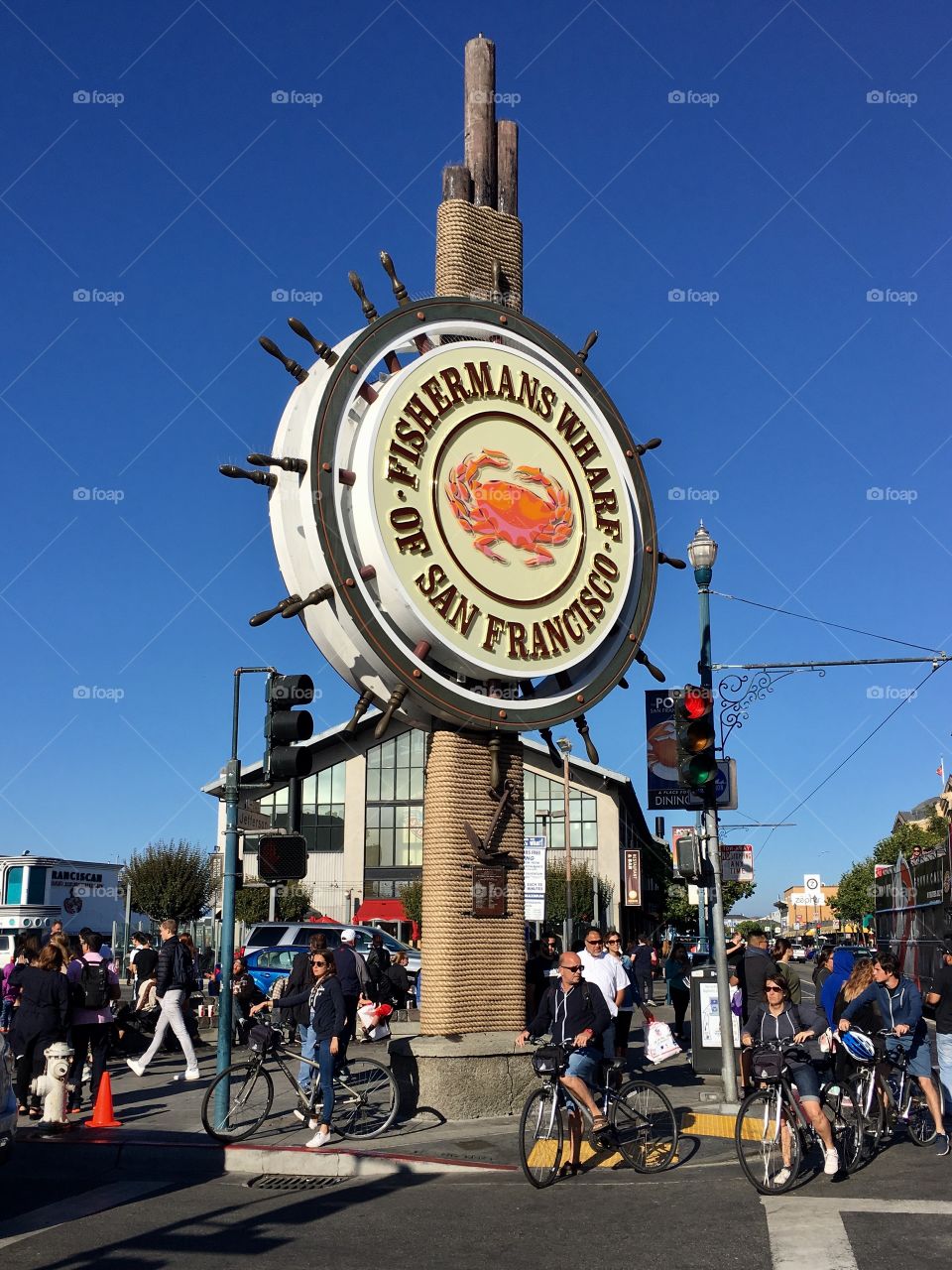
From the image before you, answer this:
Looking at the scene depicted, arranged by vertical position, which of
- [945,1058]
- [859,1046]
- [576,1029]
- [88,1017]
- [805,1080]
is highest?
[576,1029]

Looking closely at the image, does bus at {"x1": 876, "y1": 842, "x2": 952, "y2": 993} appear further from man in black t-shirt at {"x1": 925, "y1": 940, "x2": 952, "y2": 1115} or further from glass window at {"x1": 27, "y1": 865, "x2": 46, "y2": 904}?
glass window at {"x1": 27, "y1": 865, "x2": 46, "y2": 904}

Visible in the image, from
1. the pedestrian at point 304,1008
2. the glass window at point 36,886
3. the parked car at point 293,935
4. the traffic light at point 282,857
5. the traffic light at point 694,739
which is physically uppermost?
the traffic light at point 694,739

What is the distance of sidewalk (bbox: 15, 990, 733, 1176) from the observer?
1002 cm

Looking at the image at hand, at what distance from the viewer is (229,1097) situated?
1109 centimetres

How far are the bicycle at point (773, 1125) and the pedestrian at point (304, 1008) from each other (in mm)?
4035

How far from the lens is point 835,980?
1448 cm

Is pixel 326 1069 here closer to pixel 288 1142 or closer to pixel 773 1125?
pixel 288 1142

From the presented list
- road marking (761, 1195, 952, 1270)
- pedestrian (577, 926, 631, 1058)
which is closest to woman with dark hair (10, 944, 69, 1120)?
pedestrian (577, 926, 631, 1058)

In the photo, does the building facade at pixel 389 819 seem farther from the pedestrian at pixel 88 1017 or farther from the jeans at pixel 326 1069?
the jeans at pixel 326 1069

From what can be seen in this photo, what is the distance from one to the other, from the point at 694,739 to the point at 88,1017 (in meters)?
7.31

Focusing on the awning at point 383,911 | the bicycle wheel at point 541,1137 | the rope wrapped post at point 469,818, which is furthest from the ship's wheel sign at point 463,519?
the awning at point 383,911

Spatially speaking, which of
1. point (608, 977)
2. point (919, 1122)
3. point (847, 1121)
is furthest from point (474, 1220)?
point (608, 977)

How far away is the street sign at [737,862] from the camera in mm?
20484

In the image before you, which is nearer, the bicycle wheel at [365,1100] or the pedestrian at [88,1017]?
the bicycle wheel at [365,1100]
